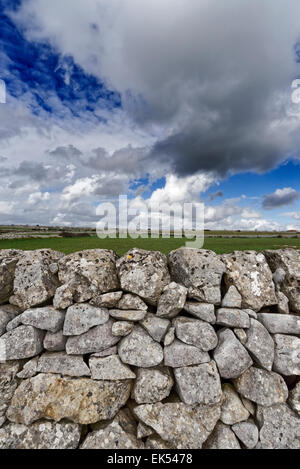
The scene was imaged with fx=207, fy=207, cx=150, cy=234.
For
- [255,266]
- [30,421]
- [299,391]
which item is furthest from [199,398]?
[30,421]

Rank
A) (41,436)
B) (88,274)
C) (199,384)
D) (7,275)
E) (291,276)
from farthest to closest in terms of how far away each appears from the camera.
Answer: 1. (291,276)
2. (7,275)
3. (88,274)
4. (199,384)
5. (41,436)

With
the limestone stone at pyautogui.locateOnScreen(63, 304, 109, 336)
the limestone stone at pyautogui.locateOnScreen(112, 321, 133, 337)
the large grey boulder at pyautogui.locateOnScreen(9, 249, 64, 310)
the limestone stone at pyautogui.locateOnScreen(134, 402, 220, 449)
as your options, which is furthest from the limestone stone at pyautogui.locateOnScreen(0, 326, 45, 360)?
the limestone stone at pyautogui.locateOnScreen(134, 402, 220, 449)

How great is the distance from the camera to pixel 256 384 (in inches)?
127

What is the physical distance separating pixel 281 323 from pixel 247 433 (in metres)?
1.71

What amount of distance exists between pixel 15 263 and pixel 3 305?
76cm

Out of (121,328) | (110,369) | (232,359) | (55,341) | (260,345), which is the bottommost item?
(110,369)

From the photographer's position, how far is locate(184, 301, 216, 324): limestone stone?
3283 millimetres

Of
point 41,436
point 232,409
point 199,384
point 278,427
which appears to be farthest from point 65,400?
point 278,427

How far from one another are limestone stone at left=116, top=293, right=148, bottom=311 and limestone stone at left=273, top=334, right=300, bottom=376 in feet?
7.54

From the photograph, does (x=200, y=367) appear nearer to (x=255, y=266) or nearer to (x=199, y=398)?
(x=199, y=398)

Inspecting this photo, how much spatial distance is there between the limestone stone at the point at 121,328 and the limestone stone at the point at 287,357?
8.10 ft

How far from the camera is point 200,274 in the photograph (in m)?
3.41

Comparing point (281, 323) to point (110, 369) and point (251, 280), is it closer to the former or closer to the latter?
point (251, 280)

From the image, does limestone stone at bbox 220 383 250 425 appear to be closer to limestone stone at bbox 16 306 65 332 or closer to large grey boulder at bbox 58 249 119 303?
large grey boulder at bbox 58 249 119 303
